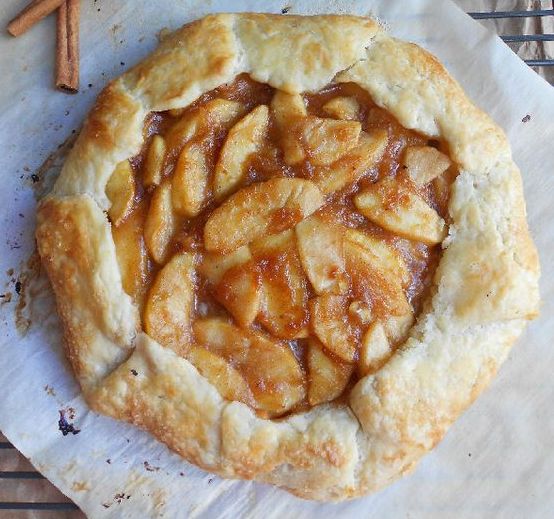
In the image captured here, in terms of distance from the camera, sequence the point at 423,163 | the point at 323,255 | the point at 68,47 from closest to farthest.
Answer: the point at 323,255 → the point at 423,163 → the point at 68,47

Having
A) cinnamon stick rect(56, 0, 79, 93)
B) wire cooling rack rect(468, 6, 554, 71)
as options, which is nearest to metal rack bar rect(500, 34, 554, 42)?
wire cooling rack rect(468, 6, 554, 71)

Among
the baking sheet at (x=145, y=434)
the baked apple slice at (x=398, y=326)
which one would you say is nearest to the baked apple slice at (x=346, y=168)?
the baked apple slice at (x=398, y=326)

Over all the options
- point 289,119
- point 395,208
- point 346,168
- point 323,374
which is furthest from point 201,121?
point 323,374

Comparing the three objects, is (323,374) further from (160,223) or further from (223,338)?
(160,223)

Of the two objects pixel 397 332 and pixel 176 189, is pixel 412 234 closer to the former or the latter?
pixel 397 332

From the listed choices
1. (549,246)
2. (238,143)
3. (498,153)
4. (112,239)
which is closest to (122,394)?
(112,239)

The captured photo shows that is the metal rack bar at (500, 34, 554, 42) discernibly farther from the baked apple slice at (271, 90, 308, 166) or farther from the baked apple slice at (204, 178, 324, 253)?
the baked apple slice at (204, 178, 324, 253)

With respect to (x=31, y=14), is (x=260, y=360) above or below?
below

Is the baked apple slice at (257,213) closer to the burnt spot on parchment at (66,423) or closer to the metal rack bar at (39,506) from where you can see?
the burnt spot on parchment at (66,423)
